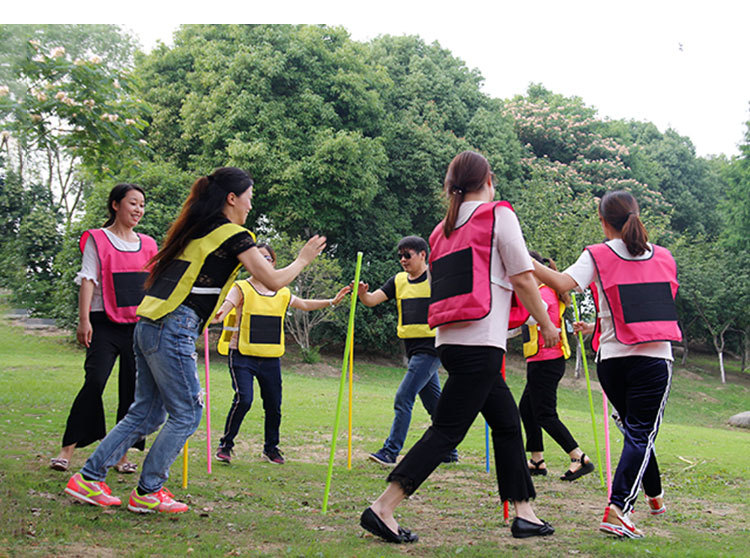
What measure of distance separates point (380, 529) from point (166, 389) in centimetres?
162

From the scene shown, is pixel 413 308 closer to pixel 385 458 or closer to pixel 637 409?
pixel 385 458

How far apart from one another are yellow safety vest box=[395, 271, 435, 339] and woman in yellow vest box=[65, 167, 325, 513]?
8.67 feet

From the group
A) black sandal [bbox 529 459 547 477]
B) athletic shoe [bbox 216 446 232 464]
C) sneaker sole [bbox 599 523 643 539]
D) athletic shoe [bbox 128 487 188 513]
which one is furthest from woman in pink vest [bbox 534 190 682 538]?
athletic shoe [bbox 216 446 232 464]

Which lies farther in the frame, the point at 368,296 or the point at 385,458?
the point at 385,458

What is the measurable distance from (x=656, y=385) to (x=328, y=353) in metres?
Answer: 22.8

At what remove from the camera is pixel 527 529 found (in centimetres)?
416

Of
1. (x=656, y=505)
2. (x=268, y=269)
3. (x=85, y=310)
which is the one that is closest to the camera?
(x=268, y=269)

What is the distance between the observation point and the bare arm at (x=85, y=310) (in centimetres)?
540

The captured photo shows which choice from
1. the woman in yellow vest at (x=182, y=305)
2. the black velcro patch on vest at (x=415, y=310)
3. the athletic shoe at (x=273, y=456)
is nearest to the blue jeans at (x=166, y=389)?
the woman in yellow vest at (x=182, y=305)

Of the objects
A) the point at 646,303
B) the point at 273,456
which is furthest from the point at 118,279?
the point at 646,303

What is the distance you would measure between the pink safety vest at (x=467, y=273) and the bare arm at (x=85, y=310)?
2867 mm

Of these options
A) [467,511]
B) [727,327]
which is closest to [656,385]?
[467,511]

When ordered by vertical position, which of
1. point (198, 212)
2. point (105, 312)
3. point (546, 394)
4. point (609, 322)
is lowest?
point (546, 394)

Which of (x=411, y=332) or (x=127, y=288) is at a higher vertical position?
(x=127, y=288)
